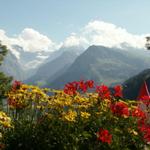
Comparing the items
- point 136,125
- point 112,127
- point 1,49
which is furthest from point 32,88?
point 1,49

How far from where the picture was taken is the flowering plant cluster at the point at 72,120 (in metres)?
8.98

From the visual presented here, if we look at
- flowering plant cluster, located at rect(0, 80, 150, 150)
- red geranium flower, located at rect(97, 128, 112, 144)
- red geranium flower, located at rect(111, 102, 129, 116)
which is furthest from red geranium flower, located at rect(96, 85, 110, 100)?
red geranium flower, located at rect(97, 128, 112, 144)

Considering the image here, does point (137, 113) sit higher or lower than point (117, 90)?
lower

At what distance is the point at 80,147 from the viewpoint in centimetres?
922

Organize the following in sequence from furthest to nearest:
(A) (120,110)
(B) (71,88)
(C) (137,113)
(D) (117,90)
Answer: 1. (D) (117,90)
2. (C) (137,113)
3. (B) (71,88)
4. (A) (120,110)

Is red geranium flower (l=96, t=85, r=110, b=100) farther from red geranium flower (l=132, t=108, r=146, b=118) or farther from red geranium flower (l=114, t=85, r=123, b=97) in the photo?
red geranium flower (l=132, t=108, r=146, b=118)

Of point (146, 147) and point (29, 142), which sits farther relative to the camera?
point (146, 147)

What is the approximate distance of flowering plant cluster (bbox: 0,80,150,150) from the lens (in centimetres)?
898

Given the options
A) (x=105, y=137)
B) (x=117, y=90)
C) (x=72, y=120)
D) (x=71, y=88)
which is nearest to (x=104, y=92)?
(x=117, y=90)

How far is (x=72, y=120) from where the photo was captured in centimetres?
861

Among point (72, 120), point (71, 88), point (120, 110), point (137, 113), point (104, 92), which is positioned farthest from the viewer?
point (137, 113)

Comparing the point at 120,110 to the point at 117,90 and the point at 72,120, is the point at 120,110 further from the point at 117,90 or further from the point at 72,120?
the point at 72,120

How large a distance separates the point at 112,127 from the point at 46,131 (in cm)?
182

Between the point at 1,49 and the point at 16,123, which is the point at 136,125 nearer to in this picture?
the point at 16,123
